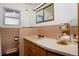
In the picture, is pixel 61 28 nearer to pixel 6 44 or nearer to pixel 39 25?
pixel 39 25

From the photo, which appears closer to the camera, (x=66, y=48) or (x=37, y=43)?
(x=66, y=48)

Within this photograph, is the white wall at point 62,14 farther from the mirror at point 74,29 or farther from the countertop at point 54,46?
the countertop at point 54,46

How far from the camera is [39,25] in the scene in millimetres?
1239

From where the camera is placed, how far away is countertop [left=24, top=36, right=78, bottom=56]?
1017mm

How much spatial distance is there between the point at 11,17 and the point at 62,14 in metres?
0.59

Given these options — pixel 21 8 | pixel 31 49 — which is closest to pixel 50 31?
pixel 31 49

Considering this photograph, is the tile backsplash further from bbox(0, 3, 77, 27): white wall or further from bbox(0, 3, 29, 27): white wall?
bbox(0, 3, 29, 27): white wall

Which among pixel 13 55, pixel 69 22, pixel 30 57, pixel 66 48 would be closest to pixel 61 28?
pixel 69 22

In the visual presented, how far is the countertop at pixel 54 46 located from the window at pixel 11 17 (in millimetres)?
221

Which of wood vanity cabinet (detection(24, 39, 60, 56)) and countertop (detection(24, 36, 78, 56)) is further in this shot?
wood vanity cabinet (detection(24, 39, 60, 56))

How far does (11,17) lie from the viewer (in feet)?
3.97

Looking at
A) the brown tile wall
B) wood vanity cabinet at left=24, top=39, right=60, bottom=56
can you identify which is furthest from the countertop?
the brown tile wall

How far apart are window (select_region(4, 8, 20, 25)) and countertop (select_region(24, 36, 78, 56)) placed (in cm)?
22

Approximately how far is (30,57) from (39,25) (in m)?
0.38
